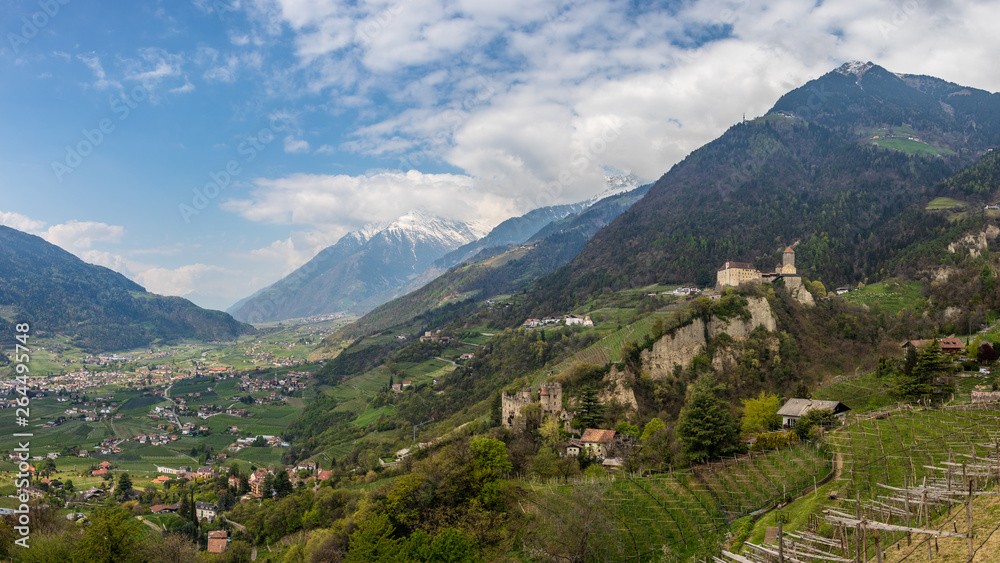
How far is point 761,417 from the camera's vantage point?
4869 cm

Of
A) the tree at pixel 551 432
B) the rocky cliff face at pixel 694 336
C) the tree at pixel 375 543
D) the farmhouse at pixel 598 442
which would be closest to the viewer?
the tree at pixel 375 543

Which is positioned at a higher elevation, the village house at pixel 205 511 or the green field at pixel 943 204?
the green field at pixel 943 204

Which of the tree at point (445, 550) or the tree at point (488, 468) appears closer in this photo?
the tree at point (445, 550)

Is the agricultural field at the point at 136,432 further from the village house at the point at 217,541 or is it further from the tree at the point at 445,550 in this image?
the tree at the point at 445,550

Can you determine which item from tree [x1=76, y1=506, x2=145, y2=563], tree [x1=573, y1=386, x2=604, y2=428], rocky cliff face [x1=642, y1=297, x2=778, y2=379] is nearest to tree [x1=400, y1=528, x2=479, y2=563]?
tree [x1=76, y1=506, x2=145, y2=563]

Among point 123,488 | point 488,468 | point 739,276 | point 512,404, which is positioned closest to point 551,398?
point 512,404

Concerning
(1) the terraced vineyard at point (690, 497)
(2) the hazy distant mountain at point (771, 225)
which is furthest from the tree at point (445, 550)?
(2) the hazy distant mountain at point (771, 225)

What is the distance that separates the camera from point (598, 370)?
204 feet

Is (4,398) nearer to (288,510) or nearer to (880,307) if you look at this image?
(288,510)

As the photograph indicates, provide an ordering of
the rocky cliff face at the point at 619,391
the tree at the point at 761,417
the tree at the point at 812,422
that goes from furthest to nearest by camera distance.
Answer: the rocky cliff face at the point at 619,391, the tree at the point at 761,417, the tree at the point at 812,422

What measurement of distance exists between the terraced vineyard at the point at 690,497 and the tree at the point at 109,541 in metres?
28.0

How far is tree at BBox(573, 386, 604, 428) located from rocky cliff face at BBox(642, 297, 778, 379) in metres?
12.1

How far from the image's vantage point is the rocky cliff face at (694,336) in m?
65.0

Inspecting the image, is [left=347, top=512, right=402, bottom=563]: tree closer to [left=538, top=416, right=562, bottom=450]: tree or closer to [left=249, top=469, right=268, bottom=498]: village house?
[left=538, top=416, right=562, bottom=450]: tree
